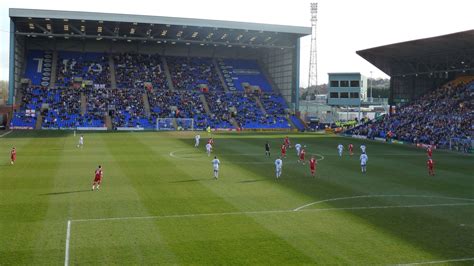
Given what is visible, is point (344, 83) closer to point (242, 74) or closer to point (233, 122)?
point (233, 122)

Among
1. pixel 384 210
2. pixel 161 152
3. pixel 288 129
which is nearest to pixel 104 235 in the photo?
pixel 384 210

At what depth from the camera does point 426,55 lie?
65.9 meters

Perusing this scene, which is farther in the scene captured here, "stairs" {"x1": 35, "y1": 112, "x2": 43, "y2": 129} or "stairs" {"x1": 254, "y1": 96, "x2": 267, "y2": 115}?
"stairs" {"x1": 254, "y1": 96, "x2": 267, "y2": 115}

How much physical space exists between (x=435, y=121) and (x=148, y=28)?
45.3m

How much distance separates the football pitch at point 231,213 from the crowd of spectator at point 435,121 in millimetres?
17072

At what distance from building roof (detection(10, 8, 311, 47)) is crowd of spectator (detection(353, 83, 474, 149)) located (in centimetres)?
2184

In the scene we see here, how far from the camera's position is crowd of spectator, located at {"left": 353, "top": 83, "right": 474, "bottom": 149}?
54.5 metres

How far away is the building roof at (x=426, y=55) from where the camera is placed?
56.1 m

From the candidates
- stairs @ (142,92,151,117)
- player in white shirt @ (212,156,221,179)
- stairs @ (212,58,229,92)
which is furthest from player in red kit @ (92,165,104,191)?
stairs @ (212,58,229,92)

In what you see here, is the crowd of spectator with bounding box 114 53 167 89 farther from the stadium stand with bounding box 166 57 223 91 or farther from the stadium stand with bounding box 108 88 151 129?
the stadium stand with bounding box 108 88 151 129

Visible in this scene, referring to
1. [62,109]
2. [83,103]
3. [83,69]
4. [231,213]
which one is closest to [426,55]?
[83,103]

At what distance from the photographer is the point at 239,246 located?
641 inches

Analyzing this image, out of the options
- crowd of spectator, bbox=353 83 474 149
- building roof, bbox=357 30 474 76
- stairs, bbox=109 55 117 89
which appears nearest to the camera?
crowd of spectator, bbox=353 83 474 149

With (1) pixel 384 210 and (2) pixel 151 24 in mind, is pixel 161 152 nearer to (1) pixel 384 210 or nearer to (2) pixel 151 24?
(1) pixel 384 210
